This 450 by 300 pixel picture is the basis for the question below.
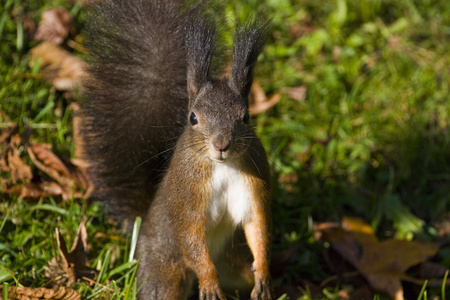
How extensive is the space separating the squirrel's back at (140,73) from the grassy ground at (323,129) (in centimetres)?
40

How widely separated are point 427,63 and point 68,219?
2153 mm

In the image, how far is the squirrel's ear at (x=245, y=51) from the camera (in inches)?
77.7

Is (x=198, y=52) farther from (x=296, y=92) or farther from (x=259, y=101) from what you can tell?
(x=296, y=92)

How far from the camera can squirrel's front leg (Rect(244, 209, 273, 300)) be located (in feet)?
6.88

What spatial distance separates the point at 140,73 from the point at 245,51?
18.3 inches

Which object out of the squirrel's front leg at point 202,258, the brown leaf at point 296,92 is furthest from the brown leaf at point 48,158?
the brown leaf at point 296,92

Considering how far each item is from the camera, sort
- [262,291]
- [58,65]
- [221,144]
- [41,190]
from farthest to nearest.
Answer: [58,65] → [41,190] → [262,291] → [221,144]

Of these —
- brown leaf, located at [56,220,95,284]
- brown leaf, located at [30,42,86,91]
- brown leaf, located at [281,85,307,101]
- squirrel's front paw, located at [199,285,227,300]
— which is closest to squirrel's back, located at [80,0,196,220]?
brown leaf, located at [56,220,95,284]

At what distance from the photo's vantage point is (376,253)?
2.65m

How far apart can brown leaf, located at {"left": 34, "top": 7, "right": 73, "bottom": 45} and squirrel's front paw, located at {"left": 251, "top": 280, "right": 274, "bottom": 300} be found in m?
1.80

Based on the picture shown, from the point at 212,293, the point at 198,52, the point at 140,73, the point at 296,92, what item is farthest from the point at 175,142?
the point at 296,92

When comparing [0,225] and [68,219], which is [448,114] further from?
[0,225]

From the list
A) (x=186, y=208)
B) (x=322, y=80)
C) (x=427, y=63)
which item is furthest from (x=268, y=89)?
(x=186, y=208)

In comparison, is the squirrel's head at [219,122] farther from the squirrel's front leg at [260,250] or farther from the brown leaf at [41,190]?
the brown leaf at [41,190]
